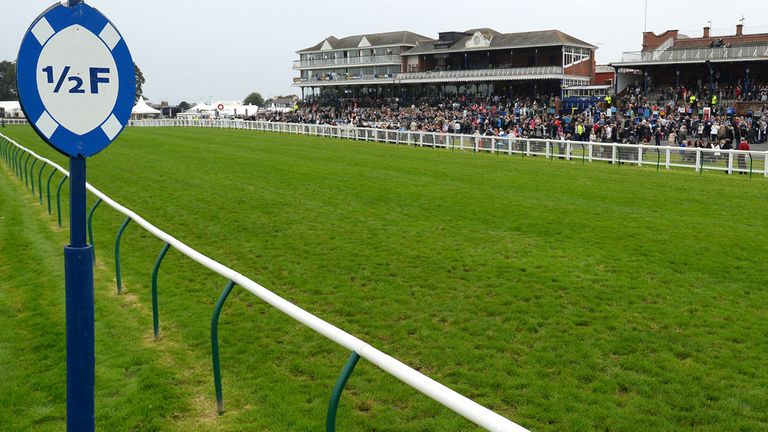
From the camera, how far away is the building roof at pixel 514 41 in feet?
191

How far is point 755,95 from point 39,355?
41568 millimetres

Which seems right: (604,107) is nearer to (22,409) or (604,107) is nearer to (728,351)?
(728,351)

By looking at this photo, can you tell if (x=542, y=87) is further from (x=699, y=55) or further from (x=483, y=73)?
(x=699, y=55)

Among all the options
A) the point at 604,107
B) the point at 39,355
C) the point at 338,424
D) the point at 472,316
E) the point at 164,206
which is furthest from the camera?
the point at 604,107

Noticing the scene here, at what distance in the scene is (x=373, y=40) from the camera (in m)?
78.8

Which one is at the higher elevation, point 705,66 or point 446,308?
point 705,66

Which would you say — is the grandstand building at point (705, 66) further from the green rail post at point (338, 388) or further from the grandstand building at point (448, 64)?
the green rail post at point (338, 388)

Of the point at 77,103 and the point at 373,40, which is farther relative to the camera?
the point at 373,40

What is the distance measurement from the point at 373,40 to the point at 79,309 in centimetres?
7775

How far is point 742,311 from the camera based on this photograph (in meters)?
7.29

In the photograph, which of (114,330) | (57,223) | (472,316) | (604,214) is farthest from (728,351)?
(57,223)

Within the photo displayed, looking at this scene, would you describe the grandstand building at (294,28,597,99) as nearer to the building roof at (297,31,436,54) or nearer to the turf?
the building roof at (297,31,436,54)

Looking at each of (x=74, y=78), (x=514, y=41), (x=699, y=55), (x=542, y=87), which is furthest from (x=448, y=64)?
(x=74, y=78)

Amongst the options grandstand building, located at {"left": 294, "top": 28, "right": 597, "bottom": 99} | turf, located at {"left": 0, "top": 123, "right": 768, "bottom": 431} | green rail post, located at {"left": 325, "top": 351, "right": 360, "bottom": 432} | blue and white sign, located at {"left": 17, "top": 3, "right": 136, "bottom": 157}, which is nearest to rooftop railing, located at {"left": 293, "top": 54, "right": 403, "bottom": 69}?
grandstand building, located at {"left": 294, "top": 28, "right": 597, "bottom": 99}
